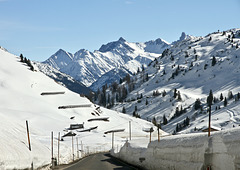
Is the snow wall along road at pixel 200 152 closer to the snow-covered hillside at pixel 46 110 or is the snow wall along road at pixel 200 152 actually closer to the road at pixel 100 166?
the road at pixel 100 166

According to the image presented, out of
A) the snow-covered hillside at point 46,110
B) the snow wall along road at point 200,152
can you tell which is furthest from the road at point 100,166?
the snow-covered hillside at point 46,110

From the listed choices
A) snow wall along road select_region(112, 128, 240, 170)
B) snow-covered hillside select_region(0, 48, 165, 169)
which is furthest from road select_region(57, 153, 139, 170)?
snow-covered hillside select_region(0, 48, 165, 169)

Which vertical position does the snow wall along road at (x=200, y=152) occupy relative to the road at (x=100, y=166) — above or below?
above

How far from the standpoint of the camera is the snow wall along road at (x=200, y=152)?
1426 cm

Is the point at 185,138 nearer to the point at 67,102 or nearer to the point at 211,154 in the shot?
the point at 211,154

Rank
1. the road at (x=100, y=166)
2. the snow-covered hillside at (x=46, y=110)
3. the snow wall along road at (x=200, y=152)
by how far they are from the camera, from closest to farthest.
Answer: the snow wall along road at (x=200, y=152) → the road at (x=100, y=166) → the snow-covered hillside at (x=46, y=110)

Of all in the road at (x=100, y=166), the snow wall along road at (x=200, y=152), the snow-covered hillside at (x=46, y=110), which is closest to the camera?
the snow wall along road at (x=200, y=152)

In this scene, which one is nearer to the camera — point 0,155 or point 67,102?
point 0,155

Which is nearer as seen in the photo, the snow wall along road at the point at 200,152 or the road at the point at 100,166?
the snow wall along road at the point at 200,152

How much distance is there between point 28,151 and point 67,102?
13861cm

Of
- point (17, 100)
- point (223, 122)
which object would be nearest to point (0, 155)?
point (17, 100)

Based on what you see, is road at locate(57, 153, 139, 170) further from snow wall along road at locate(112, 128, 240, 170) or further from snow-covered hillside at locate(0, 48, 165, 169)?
snow-covered hillside at locate(0, 48, 165, 169)

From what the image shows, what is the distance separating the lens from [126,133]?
152000 millimetres

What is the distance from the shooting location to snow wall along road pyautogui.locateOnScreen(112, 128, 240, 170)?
1426cm
